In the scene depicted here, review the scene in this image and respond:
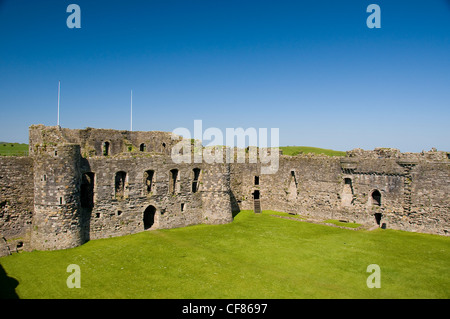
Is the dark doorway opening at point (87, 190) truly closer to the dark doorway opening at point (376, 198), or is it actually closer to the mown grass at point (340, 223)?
the mown grass at point (340, 223)

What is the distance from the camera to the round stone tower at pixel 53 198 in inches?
822

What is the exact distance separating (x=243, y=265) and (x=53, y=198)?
1300 cm

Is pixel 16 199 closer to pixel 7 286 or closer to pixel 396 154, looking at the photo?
pixel 7 286

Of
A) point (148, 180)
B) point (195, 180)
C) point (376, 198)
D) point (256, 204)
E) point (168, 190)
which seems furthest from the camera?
point (256, 204)

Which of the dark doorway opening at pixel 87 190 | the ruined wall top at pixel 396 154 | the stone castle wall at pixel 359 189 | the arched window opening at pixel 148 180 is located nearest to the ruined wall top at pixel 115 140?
the arched window opening at pixel 148 180

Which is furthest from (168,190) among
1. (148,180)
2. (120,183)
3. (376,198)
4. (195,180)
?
(376,198)

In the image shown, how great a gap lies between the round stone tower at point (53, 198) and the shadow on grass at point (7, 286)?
12.0 ft

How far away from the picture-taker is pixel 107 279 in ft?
55.9

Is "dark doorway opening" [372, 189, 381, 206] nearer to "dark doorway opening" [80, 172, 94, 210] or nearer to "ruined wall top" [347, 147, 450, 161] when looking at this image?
"ruined wall top" [347, 147, 450, 161]

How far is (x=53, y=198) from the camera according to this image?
2092 centimetres

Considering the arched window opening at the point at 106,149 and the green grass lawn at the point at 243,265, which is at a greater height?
the arched window opening at the point at 106,149

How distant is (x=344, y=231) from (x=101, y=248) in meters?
18.9
